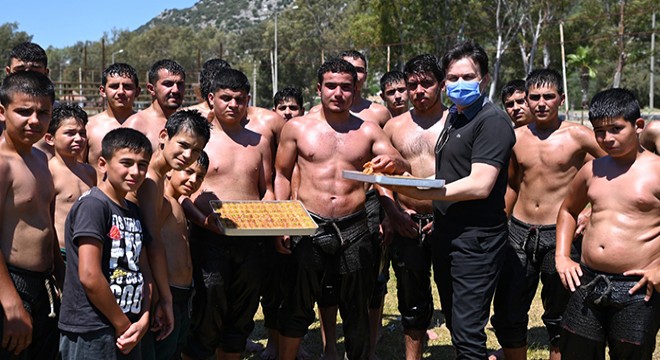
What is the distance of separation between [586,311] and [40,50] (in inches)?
179

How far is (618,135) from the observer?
378 cm

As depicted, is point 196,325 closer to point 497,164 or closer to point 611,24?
point 497,164

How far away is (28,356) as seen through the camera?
363 cm

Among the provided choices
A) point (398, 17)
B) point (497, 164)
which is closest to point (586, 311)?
point (497, 164)

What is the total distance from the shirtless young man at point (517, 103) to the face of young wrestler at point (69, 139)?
3478 millimetres

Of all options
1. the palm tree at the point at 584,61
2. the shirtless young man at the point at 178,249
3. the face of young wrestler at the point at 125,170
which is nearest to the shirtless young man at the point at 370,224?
Result: the shirtless young man at the point at 178,249

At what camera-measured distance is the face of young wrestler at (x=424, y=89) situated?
5.10 m

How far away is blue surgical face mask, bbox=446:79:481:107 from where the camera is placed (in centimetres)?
405

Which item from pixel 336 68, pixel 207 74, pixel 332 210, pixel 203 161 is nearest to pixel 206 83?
pixel 207 74

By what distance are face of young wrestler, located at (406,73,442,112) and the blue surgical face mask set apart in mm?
1015

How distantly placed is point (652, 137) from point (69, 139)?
3.91 m

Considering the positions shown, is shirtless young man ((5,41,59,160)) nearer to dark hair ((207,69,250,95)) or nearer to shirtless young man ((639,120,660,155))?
dark hair ((207,69,250,95))

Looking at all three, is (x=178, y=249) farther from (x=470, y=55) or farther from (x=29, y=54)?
(x=29, y=54)

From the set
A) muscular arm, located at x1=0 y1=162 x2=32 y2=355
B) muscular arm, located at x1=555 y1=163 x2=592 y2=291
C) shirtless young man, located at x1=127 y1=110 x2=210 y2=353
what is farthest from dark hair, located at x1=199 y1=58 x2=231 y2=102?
muscular arm, located at x1=555 y1=163 x2=592 y2=291
